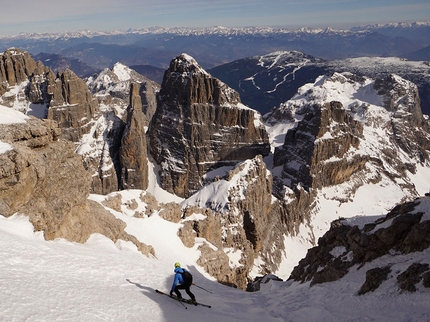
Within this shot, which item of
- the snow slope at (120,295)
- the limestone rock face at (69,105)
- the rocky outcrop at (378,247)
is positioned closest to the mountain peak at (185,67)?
the limestone rock face at (69,105)

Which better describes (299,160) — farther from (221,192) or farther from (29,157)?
(29,157)

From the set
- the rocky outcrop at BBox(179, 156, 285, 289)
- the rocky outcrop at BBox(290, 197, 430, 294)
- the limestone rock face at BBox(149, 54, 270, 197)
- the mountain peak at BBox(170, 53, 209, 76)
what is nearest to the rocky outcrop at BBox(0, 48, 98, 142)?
the limestone rock face at BBox(149, 54, 270, 197)

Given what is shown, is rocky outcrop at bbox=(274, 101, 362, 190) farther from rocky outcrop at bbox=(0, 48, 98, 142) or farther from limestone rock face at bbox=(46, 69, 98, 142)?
rocky outcrop at bbox=(0, 48, 98, 142)

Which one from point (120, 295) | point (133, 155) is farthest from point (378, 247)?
point (133, 155)

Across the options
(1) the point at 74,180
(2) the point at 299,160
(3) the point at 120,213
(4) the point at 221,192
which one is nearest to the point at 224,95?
(2) the point at 299,160

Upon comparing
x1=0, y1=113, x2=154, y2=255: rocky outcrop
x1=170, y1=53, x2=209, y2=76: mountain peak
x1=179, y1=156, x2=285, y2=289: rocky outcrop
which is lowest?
x1=179, y1=156, x2=285, y2=289: rocky outcrop
